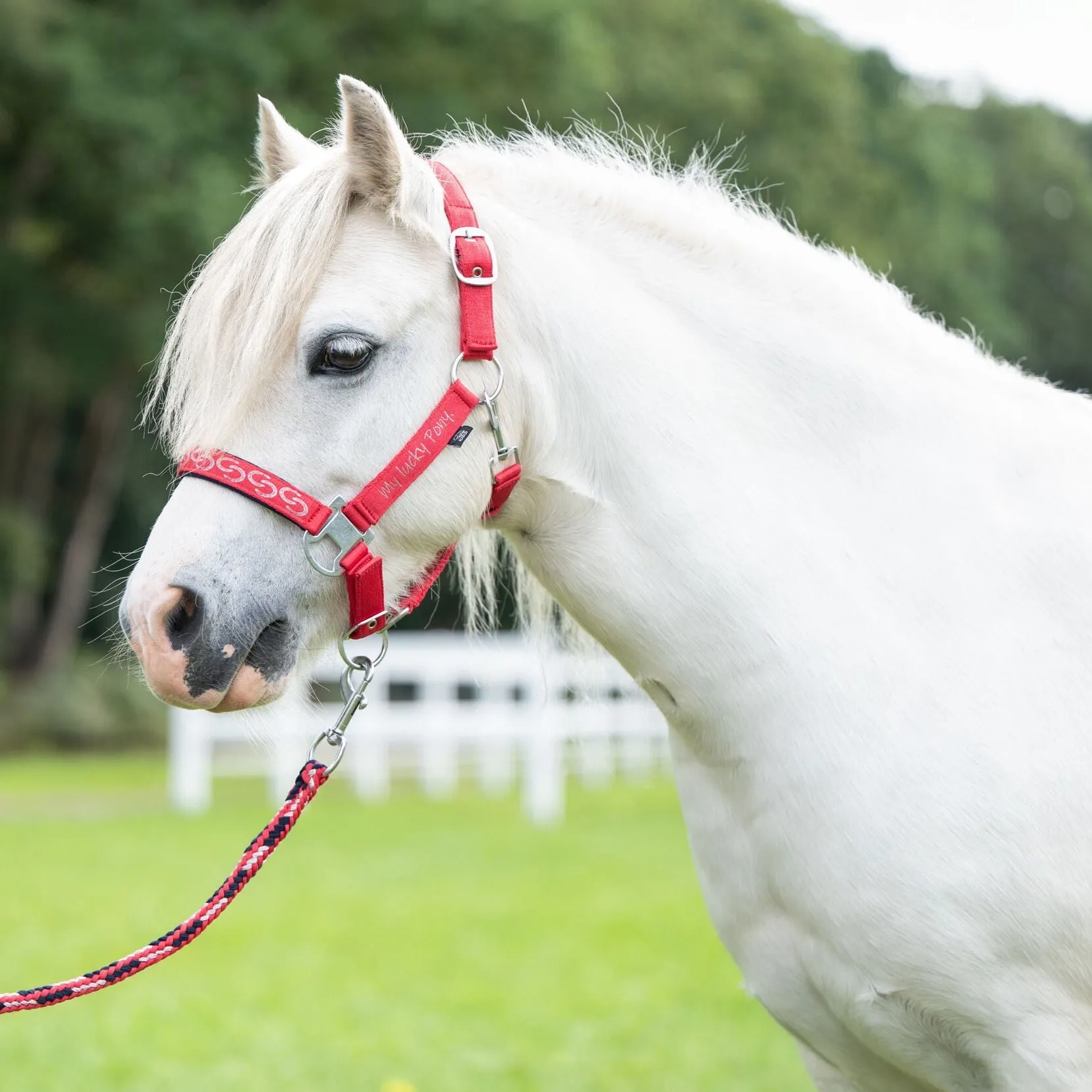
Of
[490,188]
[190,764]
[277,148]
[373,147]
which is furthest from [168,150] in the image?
[373,147]

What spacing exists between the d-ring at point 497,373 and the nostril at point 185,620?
58cm

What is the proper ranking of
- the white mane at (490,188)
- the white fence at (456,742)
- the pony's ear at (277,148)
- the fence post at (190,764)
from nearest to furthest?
the white mane at (490,188)
the pony's ear at (277,148)
the white fence at (456,742)
the fence post at (190,764)

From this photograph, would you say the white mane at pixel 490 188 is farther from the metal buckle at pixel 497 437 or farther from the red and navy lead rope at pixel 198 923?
the red and navy lead rope at pixel 198 923

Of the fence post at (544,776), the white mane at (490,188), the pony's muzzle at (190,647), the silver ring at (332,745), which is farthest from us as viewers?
the fence post at (544,776)

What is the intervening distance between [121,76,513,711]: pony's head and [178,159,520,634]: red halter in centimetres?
2

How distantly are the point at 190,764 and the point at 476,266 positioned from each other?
12.6 meters

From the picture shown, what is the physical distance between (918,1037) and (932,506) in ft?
3.02

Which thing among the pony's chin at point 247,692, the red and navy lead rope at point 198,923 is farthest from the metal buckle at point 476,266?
the red and navy lead rope at point 198,923

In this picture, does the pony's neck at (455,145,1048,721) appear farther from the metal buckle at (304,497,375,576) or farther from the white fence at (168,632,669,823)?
the white fence at (168,632,669,823)

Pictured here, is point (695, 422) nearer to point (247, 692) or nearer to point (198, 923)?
point (247, 692)

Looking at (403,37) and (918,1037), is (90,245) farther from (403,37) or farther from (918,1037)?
(918,1037)

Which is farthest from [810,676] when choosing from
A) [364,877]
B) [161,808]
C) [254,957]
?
[161,808]

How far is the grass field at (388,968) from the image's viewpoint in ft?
17.1

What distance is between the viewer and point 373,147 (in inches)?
91.5
